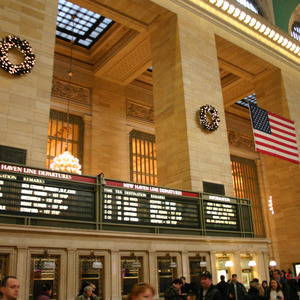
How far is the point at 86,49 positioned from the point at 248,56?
25.1 ft

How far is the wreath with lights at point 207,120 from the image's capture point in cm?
1295

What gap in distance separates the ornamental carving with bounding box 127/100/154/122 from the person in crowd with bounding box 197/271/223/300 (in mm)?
14677

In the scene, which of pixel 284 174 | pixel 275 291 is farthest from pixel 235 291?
pixel 284 174

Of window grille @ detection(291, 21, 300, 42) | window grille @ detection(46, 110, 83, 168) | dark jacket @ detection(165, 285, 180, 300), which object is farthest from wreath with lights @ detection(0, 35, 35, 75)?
window grille @ detection(291, 21, 300, 42)

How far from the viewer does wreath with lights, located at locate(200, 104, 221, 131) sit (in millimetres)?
12945

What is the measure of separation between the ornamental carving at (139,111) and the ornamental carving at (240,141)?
6623 mm

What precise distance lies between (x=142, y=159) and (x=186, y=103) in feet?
22.5

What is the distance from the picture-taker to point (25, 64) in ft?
30.7

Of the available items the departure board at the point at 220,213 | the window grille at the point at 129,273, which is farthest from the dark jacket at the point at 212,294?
the departure board at the point at 220,213

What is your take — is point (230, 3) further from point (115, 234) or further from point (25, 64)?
Result: point (115, 234)

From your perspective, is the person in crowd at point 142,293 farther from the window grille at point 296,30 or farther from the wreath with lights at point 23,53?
the window grille at point 296,30

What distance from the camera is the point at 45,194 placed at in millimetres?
7738

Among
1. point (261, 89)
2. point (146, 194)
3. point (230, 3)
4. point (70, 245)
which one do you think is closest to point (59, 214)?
point (70, 245)

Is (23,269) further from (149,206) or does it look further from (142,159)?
(142,159)
